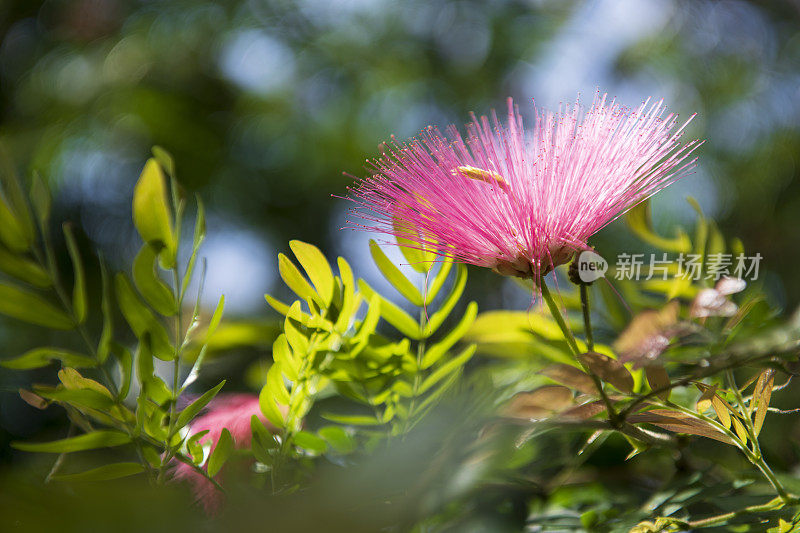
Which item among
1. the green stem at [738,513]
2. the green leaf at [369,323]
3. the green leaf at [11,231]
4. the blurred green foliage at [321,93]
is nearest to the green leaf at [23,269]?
the green leaf at [11,231]

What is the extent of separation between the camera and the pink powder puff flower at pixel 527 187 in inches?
9.7

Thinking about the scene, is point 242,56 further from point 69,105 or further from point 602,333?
point 602,333

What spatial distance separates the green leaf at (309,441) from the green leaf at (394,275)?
69 millimetres

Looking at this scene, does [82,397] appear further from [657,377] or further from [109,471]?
[657,377]

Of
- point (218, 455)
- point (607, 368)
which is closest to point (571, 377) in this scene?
point (607, 368)

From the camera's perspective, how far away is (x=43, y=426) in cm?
61

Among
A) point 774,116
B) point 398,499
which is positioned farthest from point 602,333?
point 774,116

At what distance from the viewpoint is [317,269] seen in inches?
8.6

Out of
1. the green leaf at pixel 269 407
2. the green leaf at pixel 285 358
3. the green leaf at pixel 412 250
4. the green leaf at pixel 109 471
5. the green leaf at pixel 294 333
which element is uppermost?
the green leaf at pixel 412 250

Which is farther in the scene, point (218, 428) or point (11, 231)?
point (218, 428)

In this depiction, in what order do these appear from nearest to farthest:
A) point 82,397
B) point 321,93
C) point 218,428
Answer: point 82,397
point 218,428
point 321,93

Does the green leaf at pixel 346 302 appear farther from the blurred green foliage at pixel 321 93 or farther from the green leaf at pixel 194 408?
the blurred green foliage at pixel 321 93

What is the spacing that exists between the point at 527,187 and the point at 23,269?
0.61 ft

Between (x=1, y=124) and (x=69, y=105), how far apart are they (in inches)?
4.8
